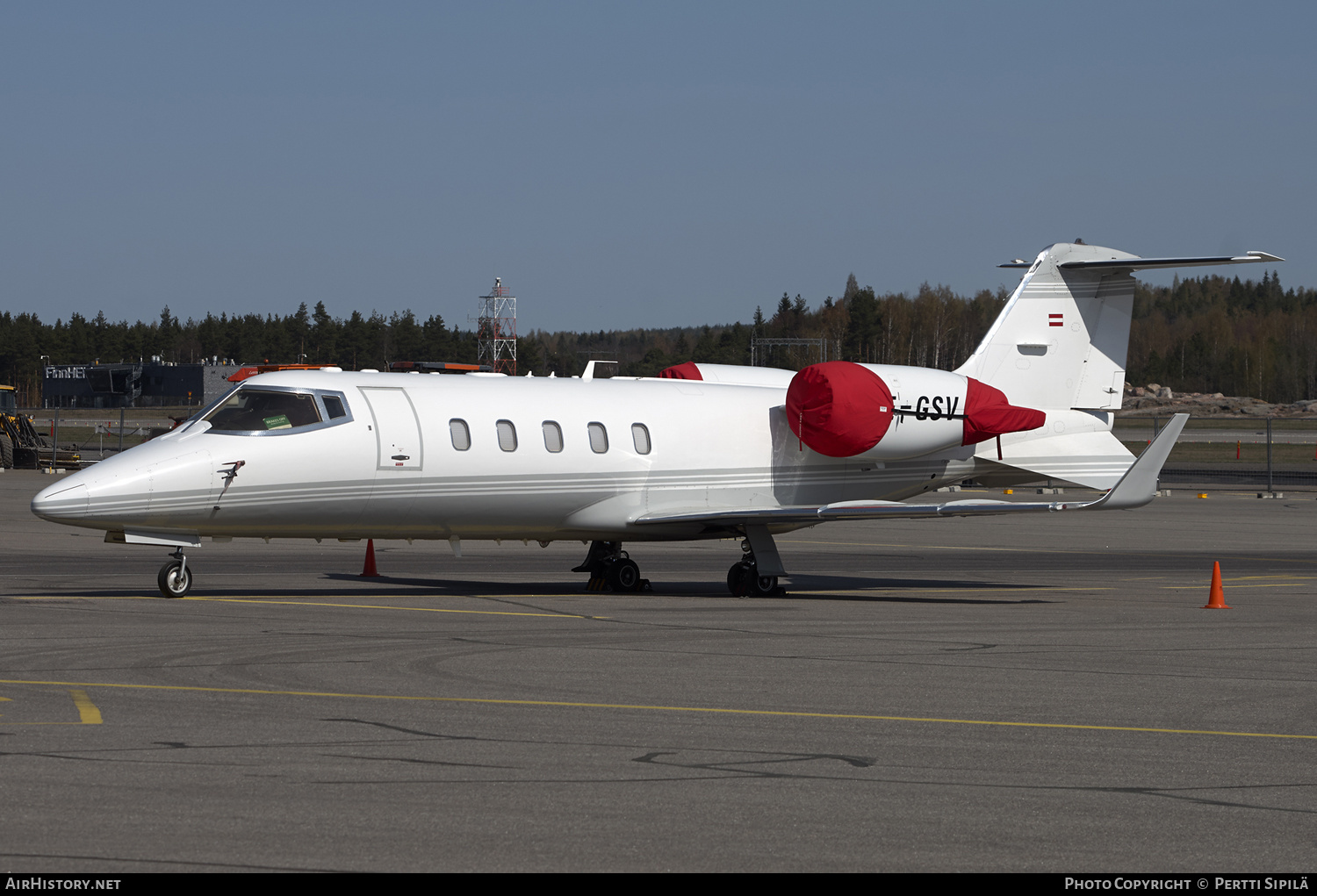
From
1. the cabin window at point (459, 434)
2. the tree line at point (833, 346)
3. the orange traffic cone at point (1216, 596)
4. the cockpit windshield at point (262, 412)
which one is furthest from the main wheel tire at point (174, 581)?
the tree line at point (833, 346)

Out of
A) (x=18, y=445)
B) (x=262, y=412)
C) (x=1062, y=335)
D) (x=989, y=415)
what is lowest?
(x=18, y=445)

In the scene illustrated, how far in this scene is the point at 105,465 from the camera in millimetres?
17234

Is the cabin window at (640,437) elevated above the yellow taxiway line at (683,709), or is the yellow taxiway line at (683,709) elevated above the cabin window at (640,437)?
the cabin window at (640,437)

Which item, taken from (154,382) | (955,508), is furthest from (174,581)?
(154,382)

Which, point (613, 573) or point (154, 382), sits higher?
point (154, 382)

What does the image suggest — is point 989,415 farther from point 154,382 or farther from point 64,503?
point 154,382

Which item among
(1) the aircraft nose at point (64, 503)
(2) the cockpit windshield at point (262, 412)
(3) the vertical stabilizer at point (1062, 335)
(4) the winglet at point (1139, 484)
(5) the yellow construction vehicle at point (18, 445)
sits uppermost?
(3) the vertical stabilizer at point (1062, 335)

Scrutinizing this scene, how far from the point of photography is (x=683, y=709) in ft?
36.2

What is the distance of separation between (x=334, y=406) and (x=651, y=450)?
4706mm

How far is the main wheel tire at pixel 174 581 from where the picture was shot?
59.5ft

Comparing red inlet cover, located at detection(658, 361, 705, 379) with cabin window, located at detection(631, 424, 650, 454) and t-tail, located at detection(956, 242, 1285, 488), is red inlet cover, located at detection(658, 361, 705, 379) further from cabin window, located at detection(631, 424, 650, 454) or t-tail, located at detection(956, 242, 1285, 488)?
t-tail, located at detection(956, 242, 1285, 488)

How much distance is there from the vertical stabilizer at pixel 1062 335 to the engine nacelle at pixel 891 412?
110 cm

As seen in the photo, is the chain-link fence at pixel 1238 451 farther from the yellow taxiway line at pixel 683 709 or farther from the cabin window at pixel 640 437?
the yellow taxiway line at pixel 683 709

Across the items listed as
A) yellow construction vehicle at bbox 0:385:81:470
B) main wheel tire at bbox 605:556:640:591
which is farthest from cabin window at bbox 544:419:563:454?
yellow construction vehicle at bbox 0:385:81:470
